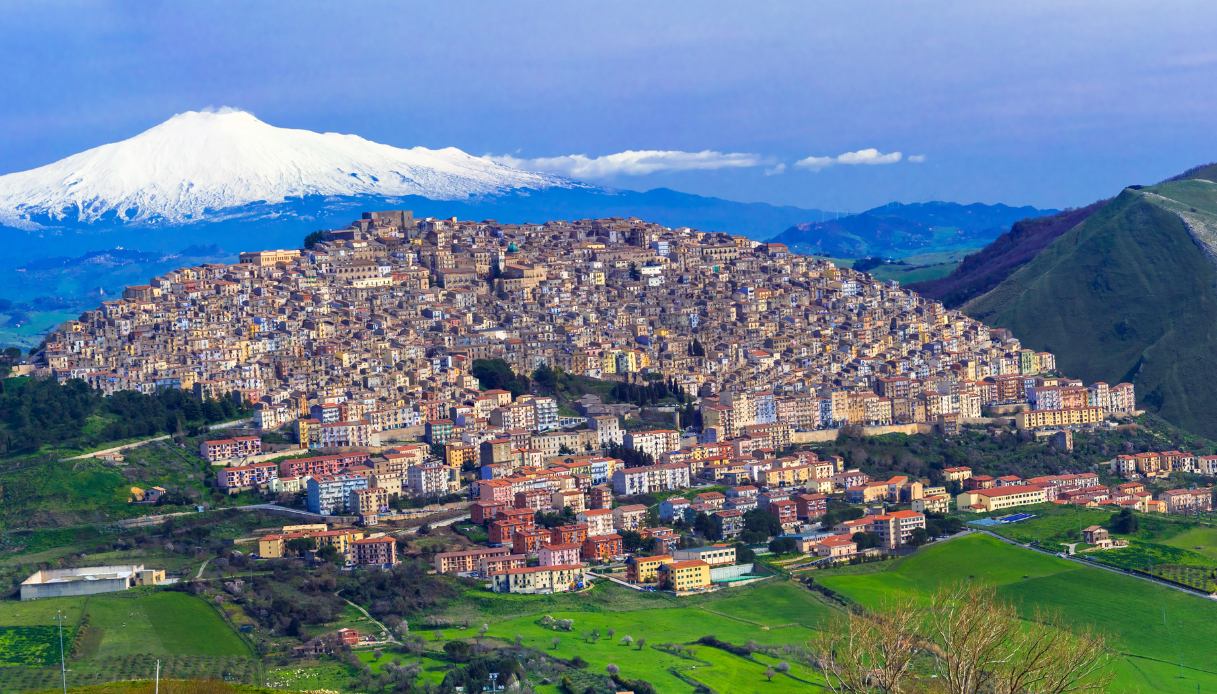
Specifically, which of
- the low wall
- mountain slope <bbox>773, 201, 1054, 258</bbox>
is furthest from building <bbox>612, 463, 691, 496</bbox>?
mountain slope <bbox>773, 201, 1054, 258</bbox>

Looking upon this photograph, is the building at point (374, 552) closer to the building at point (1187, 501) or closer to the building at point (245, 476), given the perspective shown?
the building at point (245, 476)

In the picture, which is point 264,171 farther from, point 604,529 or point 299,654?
point 299,654

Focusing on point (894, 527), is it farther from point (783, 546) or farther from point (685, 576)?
point (685, 576)

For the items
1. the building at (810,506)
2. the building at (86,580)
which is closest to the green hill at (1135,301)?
the building at (810,506)

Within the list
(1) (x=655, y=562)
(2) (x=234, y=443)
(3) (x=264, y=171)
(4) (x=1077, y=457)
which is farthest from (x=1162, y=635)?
(3) (x=264, y=171)

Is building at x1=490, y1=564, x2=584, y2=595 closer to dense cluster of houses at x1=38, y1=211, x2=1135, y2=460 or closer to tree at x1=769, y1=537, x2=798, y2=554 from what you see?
tree at x1=769, y1=537, x2=798, y2=554

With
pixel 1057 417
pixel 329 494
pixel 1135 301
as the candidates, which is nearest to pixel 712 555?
pixel 329 494
